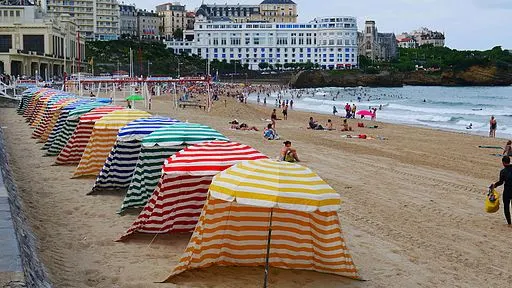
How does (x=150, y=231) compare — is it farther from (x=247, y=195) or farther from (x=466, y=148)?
(x=466, y=148)

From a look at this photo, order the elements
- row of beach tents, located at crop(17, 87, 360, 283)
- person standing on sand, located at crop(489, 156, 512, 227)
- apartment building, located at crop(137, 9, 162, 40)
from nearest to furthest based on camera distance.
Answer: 1. row of beach tents, located at crop(17, 87, 360, 283)
2. person standing on sand, located at crop(489, 156, 512, 227)
3. apartment building, located at crop(137, 9, 162, 40)

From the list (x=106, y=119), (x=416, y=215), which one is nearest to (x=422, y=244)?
(x=416, y=215)

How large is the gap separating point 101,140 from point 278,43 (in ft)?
448

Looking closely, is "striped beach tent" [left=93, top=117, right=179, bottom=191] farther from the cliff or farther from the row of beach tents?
the cliff

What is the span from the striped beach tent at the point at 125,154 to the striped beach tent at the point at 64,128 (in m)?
4.67

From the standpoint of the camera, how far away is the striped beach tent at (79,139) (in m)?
14.1

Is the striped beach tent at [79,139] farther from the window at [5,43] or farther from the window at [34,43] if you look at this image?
the window at [34,43]

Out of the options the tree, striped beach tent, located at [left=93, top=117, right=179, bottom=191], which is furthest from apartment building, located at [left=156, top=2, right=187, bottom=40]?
striped beach tent, located at [left=93, top=117, right=179, bottom=191]

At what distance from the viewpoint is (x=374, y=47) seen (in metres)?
192

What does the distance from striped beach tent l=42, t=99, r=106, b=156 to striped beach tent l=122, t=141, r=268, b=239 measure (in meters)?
7.90

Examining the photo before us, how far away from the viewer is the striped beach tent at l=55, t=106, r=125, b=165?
46.3ft

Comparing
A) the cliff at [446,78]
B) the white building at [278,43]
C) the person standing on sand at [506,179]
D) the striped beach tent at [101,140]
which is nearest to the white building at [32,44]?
the striped beach tent at [101,140]

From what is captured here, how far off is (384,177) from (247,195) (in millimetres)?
9236

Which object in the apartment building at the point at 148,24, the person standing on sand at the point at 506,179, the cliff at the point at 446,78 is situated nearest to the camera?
the person standing on sand at the point at 506,179
